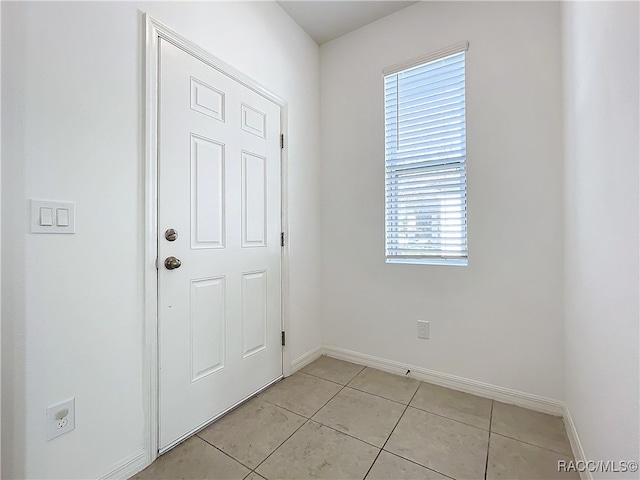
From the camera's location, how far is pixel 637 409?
788 mm

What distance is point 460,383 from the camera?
6.38 ft

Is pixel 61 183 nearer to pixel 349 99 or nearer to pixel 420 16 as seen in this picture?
pixel 349 99

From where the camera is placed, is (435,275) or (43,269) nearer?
(43,269)

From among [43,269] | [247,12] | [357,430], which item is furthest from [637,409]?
[247,12]

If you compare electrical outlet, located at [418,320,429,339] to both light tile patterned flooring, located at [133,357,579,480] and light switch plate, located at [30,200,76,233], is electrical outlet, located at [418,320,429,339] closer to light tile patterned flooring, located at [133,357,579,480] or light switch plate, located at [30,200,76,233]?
light tile patterned flooring, located at [133,357,579,480]

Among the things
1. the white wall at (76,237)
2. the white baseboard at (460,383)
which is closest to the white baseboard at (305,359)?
the white baseboard at (460,383)

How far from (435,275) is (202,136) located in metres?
1.72

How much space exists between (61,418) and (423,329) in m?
1.98

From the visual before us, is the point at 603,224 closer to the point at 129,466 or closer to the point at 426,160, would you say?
the point at 426,160

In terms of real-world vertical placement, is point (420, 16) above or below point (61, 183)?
above

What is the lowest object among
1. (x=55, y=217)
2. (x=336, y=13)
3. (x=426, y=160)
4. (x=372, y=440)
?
(x=372, y=440)

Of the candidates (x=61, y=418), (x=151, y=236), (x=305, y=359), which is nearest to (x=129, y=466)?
(x=61, y=418)

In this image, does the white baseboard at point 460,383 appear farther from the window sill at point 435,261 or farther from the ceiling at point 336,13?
the ceiling at point 336,13

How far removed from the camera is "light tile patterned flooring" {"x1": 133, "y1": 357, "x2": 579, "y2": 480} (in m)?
→ 1.27
